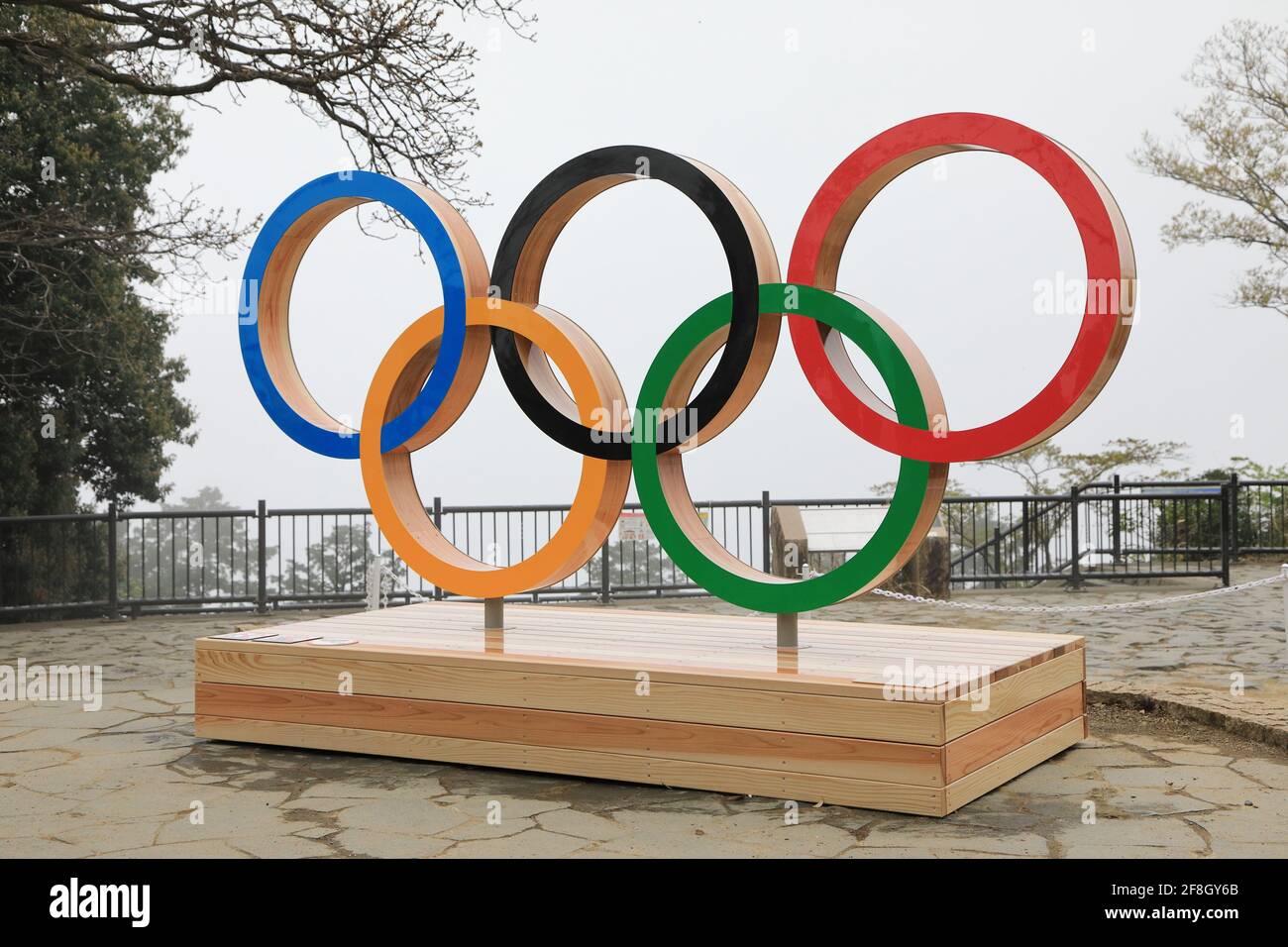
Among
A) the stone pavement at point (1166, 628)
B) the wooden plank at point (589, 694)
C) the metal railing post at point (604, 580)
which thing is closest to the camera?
the wooden plank at point (589, 694)

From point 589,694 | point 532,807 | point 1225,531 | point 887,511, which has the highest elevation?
point 887,511

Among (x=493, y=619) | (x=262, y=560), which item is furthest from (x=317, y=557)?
(x=493, y=619)

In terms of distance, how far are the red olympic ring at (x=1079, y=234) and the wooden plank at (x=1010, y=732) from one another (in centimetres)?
127

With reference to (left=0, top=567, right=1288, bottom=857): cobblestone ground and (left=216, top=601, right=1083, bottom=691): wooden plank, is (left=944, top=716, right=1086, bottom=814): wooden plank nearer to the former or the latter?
(left=0, top=567, right=1288, bottom=857): cobblestone ground

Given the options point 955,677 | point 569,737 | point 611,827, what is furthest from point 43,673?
point 955,677

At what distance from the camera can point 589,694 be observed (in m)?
5.82

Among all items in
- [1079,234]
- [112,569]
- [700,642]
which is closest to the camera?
[1079,234]

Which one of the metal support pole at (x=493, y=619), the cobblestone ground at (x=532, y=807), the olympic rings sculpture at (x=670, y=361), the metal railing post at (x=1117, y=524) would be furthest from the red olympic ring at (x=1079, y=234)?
the metal railing post at (x=1117, y=524)

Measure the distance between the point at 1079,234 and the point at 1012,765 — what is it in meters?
2.49

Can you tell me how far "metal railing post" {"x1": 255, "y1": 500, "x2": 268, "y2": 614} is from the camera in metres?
13.7

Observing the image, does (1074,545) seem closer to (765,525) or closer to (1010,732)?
(765,525)

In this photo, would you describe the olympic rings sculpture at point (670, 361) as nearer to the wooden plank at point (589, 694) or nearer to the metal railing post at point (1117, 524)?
the wooden plank at point (589, 694)

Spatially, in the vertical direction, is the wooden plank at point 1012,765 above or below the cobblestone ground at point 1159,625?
above

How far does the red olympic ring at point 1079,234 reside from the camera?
17.1ft
